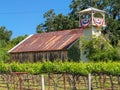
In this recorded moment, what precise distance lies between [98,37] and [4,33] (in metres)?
63.4

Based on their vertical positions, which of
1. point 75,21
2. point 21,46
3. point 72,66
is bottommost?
point 72,66

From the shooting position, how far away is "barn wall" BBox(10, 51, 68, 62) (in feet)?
151

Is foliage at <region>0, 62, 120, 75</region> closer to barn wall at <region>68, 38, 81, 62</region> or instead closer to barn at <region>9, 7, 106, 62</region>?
barn at <region>9, 7, 106, 62</region>

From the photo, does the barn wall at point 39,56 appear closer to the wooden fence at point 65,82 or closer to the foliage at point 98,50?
the foliage at point 98,50

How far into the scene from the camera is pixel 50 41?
4922 centimetres

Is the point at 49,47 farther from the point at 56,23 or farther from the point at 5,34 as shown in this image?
the point at 5,34

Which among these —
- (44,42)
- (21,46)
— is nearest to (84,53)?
(44,42)

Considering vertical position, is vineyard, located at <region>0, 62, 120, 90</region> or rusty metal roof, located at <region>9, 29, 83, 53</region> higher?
rusty metal roof, located at <region>9, 29, 83, 53</region>

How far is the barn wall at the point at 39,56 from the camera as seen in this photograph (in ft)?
151

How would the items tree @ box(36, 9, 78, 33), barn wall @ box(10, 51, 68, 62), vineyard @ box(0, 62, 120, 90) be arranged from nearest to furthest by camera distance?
vineyard @ box(0, 62, 120, 90)
barn wall @ box(10, 51, 68, 62)
tree @ box(36, 9, 78, 33)


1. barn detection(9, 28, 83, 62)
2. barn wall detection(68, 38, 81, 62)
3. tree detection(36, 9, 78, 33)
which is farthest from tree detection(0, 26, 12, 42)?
barn wall detection(68, 38, 81, 62)

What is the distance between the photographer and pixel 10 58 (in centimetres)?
5306

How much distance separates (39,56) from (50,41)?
2.41 m

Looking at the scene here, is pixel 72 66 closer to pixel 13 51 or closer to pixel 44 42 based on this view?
pixel 44 42
